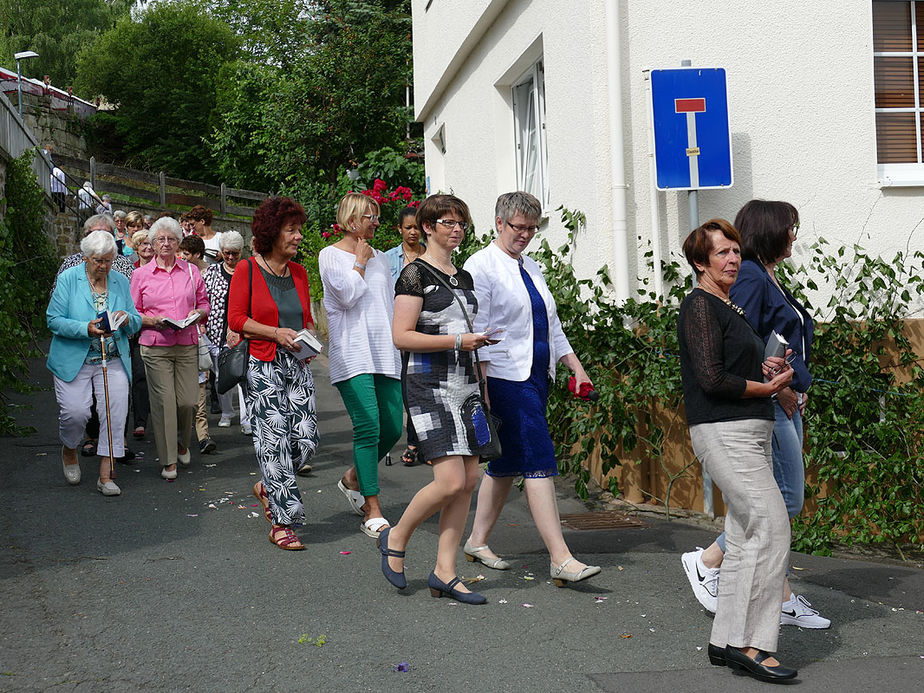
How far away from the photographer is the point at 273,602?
17.1ft

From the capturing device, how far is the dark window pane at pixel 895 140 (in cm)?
836

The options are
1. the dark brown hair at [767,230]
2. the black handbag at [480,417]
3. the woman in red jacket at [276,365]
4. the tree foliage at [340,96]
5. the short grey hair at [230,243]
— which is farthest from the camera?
the tree foliage at [340,96]

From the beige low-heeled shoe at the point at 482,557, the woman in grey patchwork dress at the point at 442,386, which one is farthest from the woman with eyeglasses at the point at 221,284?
the woman in grey patchwork dress at the point at 442,386

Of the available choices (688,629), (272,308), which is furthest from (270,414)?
(688,629)

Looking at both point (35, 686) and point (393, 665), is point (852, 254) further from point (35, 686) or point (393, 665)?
point (35, 686)

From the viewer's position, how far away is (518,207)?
17.8ft

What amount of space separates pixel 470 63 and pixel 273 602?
8.58 meters

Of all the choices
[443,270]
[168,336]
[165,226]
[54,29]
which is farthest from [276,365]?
[54,29]

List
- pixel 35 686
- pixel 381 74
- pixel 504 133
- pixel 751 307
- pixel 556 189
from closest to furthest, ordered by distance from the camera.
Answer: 1. pixel 35 686
2. pixel 751 307
3. pixel 556 189
4. pixel 504 133
5. pixel 381 74

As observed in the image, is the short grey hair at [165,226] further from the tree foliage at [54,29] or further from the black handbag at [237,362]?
the tree foliage at [54,29]

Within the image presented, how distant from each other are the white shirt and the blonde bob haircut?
0.18m

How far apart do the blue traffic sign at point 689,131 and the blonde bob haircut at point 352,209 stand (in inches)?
84.5

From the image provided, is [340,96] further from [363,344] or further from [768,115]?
[363,344]

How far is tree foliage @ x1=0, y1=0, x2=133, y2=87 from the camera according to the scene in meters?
64.4
